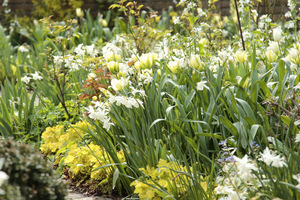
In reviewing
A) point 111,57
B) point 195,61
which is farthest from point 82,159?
point 195,61

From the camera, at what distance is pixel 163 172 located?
202cm

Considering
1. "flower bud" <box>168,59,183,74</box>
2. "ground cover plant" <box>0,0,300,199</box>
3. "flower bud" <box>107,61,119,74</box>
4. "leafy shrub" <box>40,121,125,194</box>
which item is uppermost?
"flower bud" <box>107,61,119,74</box>

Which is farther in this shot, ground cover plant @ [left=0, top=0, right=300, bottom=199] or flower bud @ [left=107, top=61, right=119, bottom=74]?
flower bud @ [left=107, top=61, right=119, bottom=74]

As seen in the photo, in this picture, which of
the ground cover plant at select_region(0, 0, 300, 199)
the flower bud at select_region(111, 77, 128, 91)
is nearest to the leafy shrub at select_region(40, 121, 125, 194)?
the ground cover plant at select_region(0, 0, 300, 199)

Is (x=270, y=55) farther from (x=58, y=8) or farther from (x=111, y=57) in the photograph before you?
(x=58, y=8)

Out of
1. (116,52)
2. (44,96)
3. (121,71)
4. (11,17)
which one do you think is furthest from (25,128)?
(11,17)

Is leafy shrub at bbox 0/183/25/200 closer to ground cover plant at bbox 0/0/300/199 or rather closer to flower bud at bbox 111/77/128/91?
ground cover plant at bbox 0/0/300/199

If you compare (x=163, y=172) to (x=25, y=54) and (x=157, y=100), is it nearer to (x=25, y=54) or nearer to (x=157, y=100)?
(x=157, y=100)

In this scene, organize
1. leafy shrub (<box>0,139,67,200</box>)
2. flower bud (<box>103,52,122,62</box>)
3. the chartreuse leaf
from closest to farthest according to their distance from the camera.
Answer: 1. leafy shrub (<box>0,139,67,200</box>)
2. the chartreuse leaf
3. flower bud (<box>103,52,122,62</box>)

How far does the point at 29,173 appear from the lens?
4.78 ft

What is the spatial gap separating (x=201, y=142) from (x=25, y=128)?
179cm

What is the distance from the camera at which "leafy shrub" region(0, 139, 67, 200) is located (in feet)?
4.65

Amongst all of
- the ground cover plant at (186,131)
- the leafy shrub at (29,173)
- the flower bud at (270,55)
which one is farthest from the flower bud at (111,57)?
the leafy shrub at (29,173)

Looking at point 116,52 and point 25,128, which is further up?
point 116,52
